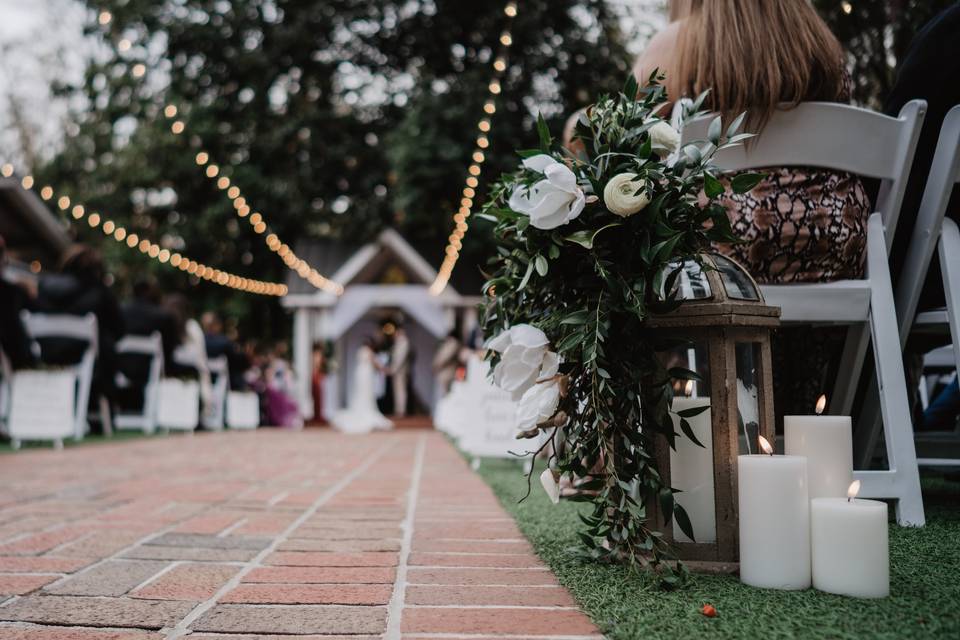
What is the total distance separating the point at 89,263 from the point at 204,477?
4561 millimetres

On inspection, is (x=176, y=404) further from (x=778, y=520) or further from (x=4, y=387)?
(x=778, y=520)

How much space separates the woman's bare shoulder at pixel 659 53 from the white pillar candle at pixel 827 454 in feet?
4.21

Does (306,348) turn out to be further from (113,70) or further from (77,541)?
(77,541)

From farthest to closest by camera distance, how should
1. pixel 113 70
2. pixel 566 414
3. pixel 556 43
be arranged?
pixel 113 70 < pixel 556 43 < pixel 566 414

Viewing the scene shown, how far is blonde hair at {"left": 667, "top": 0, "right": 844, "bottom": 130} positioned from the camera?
2223mm

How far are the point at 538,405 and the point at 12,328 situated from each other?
22.9 ft

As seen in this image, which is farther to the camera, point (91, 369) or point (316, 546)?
point (91, 369)

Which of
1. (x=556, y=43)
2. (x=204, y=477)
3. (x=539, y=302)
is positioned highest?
(x=556, y=43)

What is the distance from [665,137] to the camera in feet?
5.81

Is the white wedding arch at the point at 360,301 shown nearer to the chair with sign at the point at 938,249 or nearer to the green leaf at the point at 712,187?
the chair with sign at the point at 938,249

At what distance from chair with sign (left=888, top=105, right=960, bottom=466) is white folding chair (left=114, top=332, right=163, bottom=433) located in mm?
8845

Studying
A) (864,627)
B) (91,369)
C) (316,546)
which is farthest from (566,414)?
(91,369)

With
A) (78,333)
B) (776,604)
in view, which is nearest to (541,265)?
(776,604)

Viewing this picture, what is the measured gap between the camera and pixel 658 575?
5.46 feet
